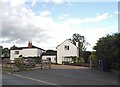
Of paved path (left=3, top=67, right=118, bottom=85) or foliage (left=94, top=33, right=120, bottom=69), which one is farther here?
foliage (left=94, top=33, right=120, bottom=69)

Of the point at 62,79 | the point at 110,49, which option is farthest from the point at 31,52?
the point at 62,79

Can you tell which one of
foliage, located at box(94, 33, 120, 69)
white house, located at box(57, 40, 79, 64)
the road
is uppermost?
white house, located at box(57, 40, 79, 64)

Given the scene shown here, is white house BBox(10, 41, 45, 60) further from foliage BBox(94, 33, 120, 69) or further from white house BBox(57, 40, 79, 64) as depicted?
foliage BBox(94, 33, 120, 69)

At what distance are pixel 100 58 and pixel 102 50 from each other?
171 cm

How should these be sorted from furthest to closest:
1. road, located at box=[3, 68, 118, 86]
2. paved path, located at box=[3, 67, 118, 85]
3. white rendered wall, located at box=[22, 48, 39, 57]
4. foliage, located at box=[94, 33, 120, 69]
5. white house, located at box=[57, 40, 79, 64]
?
1. white rendered wall, located at box=[22, 48, 39, 57]
2. white house, located at box=[57, 40, 79, 64]
3. foliage, located at box=[94, 33, 120, 69]
4. paved path, located at box=[3, 67, 118, 85]
5. road, located at box=[3, 68, 118, 86]

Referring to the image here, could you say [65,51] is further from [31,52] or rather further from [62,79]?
[62,79]

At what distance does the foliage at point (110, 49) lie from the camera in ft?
85.2

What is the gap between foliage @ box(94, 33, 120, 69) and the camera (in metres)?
26.0

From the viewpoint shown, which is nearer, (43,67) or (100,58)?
(100,58)

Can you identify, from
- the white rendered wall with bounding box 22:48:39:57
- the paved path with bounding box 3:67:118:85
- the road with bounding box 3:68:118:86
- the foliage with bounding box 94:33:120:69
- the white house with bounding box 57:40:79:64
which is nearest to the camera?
the road with bounding box 3:68:118:86

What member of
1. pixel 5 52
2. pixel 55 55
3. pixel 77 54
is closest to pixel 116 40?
pixel 77 54

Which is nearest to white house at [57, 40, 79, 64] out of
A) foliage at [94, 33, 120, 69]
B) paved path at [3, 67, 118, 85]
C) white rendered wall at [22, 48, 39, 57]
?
white rendered wall at [22, 48, 39, 57]

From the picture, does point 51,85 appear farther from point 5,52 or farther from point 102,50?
point 5,52

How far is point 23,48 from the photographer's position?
282 feet
